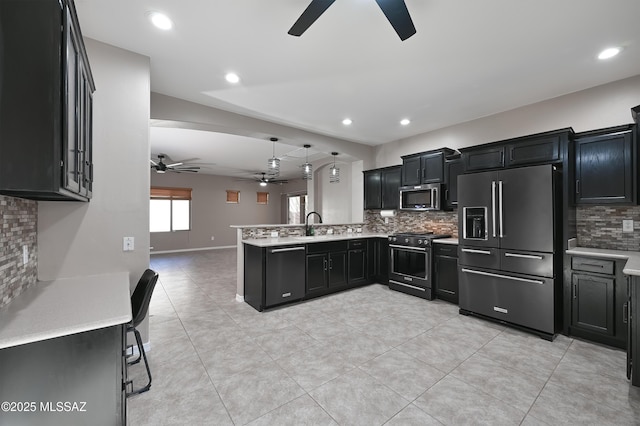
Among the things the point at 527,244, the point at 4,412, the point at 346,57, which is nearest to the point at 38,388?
the point at 4,412

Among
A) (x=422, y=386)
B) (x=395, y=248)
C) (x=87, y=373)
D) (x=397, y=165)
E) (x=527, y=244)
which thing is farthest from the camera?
(x=397, y=165)

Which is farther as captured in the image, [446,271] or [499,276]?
[446,271]

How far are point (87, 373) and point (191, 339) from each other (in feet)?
5.36

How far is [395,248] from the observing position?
4484 mm

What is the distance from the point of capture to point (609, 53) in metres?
2.42

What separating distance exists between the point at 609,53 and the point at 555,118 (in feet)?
3.25

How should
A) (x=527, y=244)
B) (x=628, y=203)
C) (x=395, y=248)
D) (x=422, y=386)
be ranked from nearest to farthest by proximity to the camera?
(x=422, y=386) < (x=628, y=203) < (x=527, y=244) < (x=395, y=248)

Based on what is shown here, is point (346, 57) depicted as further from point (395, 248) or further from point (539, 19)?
point (395, 248)

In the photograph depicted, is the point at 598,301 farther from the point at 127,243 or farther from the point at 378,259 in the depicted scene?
the point at 127,243

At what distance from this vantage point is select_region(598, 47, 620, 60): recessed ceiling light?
236 cm

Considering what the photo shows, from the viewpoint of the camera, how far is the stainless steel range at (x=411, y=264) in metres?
4.02

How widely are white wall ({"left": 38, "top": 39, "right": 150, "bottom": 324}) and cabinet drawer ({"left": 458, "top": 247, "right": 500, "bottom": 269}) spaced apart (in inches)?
143

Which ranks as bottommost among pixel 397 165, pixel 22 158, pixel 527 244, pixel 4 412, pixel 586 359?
pixel 586 359

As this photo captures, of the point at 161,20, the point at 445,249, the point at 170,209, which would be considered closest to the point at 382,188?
the point at 445,249
